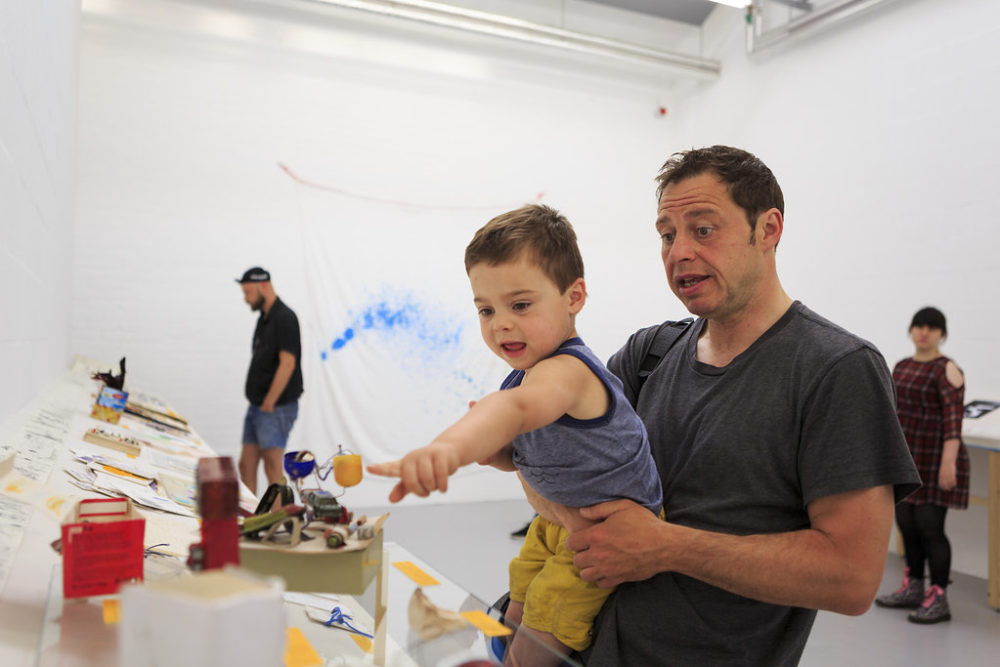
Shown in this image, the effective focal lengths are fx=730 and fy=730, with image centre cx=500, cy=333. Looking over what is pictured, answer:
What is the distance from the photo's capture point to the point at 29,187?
6.66 ft

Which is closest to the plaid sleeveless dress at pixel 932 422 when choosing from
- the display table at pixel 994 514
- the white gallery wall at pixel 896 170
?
the display table at pixel 994 514

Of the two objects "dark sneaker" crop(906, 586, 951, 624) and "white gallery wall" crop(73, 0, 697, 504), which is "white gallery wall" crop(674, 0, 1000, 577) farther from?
"white gallery wall" crop(73, 0, 697, 504)

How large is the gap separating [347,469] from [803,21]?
6.87m

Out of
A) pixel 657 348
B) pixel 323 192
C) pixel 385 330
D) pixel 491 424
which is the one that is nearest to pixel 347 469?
pixel 491 424

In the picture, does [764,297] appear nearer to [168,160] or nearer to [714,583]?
[714,583]

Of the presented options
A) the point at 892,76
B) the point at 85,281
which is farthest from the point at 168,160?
the point at 892,76

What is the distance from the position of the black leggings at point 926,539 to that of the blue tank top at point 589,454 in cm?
349

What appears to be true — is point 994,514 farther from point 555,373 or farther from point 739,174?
point 555,373

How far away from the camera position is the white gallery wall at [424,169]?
17.5 feet

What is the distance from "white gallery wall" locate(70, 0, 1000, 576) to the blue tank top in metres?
4.62

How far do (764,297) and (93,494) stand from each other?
131 cm

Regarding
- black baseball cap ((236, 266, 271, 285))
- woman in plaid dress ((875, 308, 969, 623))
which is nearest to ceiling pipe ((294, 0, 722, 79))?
black baseball cap ((236, 266, 271, 285))

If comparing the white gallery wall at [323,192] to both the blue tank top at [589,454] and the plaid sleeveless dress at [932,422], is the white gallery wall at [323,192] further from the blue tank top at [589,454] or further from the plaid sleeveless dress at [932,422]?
the blue tank top at [589,454]

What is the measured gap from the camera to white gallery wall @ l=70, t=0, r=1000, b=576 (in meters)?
5.34
